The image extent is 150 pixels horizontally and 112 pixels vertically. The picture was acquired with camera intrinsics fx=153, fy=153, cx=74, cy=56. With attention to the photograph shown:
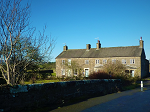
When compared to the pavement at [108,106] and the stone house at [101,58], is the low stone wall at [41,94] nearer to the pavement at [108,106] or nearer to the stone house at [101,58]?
the pavement at [108,106]

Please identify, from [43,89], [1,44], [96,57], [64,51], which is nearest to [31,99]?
[43,89]

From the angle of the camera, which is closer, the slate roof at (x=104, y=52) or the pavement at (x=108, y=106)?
the pavement at (x=108, y=106)

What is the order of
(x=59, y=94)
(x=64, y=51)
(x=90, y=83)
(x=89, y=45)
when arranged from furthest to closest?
(x=64, y=51), (x=89, y=45), (x=90, y=83), (x=59, y=94)

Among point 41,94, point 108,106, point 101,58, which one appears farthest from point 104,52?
point 41,94

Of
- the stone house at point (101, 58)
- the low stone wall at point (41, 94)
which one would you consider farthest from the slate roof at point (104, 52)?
the low stone wall at point (41, 94)

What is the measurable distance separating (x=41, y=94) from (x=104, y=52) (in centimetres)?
3183

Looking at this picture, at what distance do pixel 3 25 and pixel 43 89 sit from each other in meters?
3.52

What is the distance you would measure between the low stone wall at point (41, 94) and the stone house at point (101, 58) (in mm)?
20456

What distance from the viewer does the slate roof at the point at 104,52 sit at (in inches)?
1357

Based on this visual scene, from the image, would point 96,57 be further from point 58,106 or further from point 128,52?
point 58,106

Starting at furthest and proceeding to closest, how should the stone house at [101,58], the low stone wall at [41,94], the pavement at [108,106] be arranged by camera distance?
the stone house at [101,58], the pavement at [108,106], the low stone wall at [41,94]

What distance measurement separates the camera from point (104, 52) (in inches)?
1490

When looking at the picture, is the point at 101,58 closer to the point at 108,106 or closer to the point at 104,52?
the point at 104,52

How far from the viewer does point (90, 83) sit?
10.8 meters
